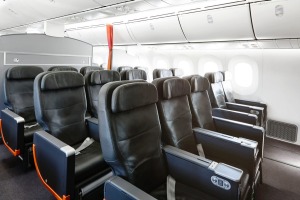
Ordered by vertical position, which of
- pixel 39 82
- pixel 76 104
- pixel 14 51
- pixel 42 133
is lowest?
pixel 42 133

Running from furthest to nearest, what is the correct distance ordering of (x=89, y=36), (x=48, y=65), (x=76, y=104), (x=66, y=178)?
1. (x=89, y=36)
2. (x=48, y=65)
3. (x=76, y=104)
4. (x=66, y=178)

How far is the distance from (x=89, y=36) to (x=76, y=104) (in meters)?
→ 4.56

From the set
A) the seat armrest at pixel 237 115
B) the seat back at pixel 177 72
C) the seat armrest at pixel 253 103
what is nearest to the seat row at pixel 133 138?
the seat armrest at pixel 237 115

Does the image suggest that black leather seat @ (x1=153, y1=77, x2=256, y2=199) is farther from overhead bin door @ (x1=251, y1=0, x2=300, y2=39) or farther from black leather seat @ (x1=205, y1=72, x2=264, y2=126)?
black leather seat @ (x1=205, y1=72, x2=264, y2=126)

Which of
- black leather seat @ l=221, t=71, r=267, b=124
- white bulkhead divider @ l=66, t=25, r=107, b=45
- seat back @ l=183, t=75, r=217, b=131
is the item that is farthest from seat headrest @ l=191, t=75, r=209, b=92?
white bulkhead divider @ l=66, t=25, r=107, b=45

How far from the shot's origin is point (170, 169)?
1860mm

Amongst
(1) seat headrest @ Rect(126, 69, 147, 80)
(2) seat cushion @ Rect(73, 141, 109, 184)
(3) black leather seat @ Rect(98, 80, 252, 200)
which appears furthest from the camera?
(1) seat headrest @ Rect(126, 69, 147, 80)

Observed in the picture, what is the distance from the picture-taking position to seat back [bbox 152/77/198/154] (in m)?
2.05

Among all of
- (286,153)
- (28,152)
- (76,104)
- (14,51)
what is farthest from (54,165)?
(286,153)

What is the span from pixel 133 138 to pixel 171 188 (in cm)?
57

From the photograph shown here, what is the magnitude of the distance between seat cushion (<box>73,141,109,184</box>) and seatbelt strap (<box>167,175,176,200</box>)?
0.72 metres

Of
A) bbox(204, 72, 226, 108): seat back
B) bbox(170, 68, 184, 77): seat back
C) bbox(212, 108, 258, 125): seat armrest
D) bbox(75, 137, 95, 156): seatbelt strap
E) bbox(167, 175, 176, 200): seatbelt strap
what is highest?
bbox(170, 68, 184, 77): seat back

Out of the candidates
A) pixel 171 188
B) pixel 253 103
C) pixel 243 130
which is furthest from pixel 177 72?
pixel 171 188

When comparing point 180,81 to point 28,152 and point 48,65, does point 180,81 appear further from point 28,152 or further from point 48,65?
point 48,65
